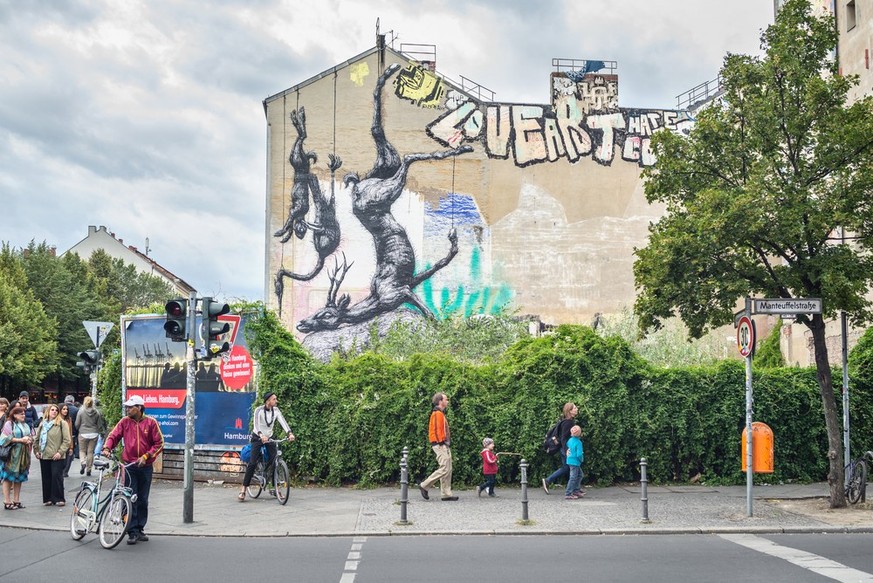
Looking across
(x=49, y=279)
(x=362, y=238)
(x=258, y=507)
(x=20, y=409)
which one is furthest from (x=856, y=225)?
(x=49, y=279)

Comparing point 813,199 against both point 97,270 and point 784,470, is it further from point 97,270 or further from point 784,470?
point 97,270

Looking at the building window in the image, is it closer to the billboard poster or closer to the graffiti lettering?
the billboard poster

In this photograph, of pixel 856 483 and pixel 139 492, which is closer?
pixel 139 492

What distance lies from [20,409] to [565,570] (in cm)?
979

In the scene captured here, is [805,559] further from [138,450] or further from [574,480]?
[138,450]

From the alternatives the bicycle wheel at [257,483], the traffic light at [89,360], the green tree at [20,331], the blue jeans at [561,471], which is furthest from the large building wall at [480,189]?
the blue jeans at [561,471]

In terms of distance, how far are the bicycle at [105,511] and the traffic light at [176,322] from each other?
2253 millimetres

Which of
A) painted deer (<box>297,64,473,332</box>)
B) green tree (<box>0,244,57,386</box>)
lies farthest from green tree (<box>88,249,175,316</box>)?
painted deer (<box>297,64,473,332</box>)

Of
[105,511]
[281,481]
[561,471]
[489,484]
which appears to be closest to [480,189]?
[561,471]

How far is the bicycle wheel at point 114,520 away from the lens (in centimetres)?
1113

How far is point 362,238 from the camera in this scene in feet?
147

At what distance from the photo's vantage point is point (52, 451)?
50.0 ft

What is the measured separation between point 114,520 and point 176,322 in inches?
133

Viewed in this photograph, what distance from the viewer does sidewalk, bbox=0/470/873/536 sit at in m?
12.7
